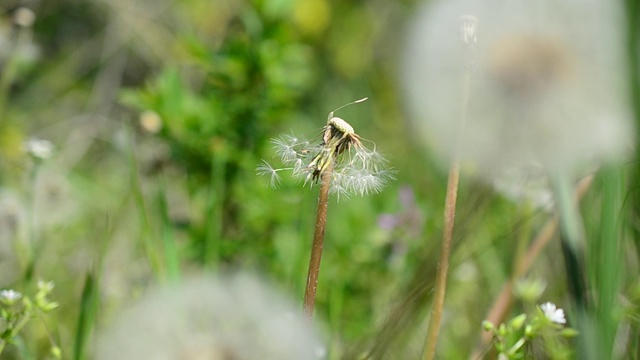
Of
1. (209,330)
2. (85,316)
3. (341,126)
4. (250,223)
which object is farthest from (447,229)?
(250,223)

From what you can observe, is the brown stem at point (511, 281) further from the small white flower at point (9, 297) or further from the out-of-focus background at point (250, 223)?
the small white flower at point (9, 297)

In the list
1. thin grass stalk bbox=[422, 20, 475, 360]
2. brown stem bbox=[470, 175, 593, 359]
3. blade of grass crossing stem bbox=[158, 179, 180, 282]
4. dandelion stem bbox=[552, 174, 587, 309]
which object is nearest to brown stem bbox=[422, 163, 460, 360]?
thin grass stalk bbox=[422, 20, 475, 360]

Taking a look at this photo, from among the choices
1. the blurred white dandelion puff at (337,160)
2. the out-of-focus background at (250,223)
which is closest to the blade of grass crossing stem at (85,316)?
the out-of-focus background at (250,223)

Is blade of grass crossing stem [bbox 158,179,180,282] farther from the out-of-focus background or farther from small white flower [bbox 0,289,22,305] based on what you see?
small white flower [bbox 0,289,22,305]

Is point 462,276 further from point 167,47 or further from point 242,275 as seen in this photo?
point 167,47

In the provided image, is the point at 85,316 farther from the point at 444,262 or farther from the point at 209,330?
the point at 444,262
